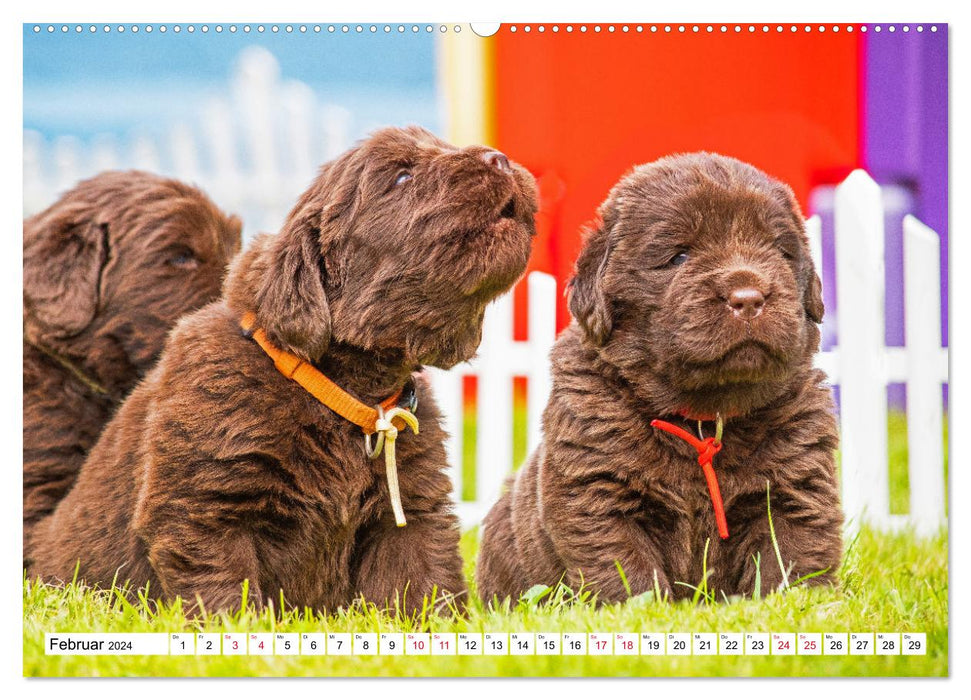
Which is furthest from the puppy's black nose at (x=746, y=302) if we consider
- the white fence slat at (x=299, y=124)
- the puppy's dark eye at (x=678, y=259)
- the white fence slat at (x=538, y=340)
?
the white fence slat at (x=538, y=340)

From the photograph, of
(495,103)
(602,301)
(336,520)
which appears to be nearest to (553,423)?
(602,301)

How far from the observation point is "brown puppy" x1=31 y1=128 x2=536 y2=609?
11.7 feet

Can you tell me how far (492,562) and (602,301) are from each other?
3.52 feet

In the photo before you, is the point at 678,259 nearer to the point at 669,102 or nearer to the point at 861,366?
the point at 669,102

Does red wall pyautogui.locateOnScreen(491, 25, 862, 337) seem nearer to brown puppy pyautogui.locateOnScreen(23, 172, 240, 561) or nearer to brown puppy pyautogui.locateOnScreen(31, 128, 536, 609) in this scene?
brown puppy pyautogui.locateOnScreen(31, 128, 536, 609)

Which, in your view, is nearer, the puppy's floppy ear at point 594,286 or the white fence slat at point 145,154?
the puppy's floppy ear at point 594,286

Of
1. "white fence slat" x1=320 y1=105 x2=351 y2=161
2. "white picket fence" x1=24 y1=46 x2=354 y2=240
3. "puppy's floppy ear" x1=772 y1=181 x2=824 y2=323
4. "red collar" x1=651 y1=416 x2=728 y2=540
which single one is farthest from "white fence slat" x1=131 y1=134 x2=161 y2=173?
"puppy's floppy ear" x1=772 y1=181 x2=824 y2=323

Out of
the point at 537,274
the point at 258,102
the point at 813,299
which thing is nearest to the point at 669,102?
the point at 813,299

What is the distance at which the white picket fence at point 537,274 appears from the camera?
4.16 metres

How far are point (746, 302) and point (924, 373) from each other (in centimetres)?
101

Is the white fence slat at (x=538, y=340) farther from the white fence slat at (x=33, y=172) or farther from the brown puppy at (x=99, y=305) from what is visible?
the white fence slat at (x=33, y=172)

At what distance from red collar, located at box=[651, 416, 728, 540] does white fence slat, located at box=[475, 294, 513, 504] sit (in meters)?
1.97

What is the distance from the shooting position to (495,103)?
4445 millimetres

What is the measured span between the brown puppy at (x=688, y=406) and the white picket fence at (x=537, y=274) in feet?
1.32
